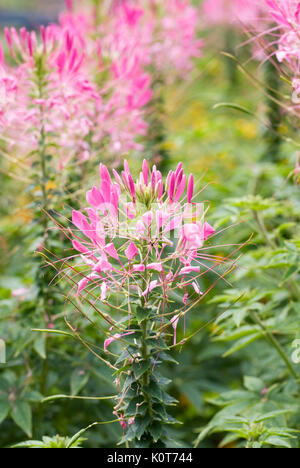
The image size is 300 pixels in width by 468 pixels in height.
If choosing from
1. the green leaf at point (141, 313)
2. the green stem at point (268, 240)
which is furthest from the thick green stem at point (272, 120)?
the green leaf at point (141, 313)

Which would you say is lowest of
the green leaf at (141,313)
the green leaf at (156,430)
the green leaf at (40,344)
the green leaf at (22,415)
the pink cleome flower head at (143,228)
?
the green leaf at (156,430)

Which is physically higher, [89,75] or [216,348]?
[89,75]

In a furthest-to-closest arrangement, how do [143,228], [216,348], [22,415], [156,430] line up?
[216,348], [22,415], [156,430], [143,228]

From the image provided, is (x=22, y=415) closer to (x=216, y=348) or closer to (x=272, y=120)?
(x=216, y=348)

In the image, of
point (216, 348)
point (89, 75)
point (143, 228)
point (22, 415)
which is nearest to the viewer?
point (143, 228)

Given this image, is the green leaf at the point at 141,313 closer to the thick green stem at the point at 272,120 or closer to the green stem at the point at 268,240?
the green stem at the point at 268,240

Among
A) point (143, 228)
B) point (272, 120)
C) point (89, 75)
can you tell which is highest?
point (272, 120)

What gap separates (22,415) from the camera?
1.24 metres

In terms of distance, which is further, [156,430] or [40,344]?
[40,344]

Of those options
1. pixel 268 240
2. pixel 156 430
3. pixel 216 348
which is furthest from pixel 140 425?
pixel 216 348

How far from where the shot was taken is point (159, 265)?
79 centimetres

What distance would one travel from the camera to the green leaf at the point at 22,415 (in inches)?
47.3
